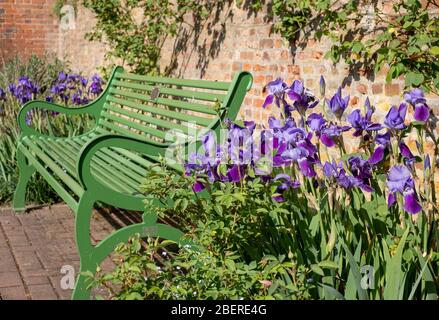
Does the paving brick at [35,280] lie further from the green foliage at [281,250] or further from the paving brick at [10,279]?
the green foliage at [281,250]

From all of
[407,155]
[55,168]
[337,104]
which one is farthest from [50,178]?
[407,155]

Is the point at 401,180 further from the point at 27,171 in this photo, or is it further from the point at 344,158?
the point at 27,171

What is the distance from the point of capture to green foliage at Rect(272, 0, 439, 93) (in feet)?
11.2

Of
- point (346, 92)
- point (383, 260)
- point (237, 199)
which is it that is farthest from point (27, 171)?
point (383, 260)

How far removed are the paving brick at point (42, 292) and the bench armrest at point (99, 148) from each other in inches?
28.6

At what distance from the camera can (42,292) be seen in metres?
3.45

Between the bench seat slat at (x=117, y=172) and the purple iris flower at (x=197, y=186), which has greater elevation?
the purple iris flower at (x=197, y=186)

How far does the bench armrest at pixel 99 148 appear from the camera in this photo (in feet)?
10.1

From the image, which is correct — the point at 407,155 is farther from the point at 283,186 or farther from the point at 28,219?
the point at 28,219

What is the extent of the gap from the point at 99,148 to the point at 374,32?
1.85 metres

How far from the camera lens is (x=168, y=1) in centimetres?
671

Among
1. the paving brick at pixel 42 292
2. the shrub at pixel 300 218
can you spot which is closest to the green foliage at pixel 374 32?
the shrub at pixel 300 218
